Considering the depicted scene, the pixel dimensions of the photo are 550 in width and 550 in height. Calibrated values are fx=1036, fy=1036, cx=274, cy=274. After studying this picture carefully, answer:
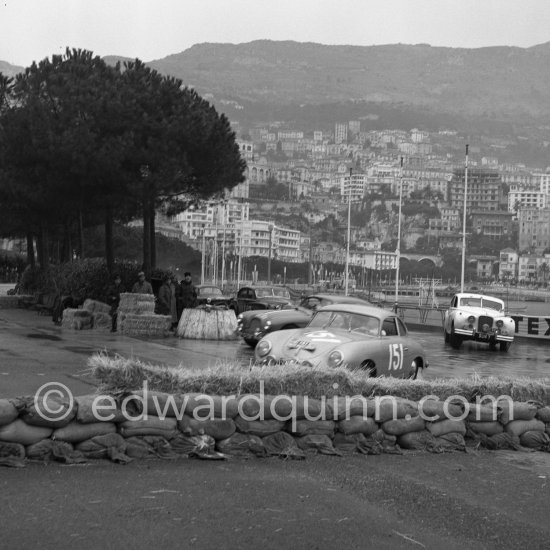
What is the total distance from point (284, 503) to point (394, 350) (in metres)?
8.01

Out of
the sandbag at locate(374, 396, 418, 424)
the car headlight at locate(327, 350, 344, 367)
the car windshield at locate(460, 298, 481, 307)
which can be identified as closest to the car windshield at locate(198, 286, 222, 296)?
the car windshield at locate(460, 298, 481, 307)

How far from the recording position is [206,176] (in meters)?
A: 35.0

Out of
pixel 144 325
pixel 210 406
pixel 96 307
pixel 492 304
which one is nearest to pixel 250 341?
pixel 144 325

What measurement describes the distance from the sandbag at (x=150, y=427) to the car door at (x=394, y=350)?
6469 millimetres

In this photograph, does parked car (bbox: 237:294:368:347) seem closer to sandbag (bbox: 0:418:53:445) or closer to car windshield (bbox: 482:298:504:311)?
car windshield (bbox: 482:298:504:311)

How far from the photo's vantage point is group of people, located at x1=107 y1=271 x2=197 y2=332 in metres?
25.9

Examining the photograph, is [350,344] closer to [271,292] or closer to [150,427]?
[150,427]

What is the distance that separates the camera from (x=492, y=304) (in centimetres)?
2950

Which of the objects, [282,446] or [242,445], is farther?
[282,446]

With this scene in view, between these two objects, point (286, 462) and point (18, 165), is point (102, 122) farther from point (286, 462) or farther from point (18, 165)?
point (286, 462)

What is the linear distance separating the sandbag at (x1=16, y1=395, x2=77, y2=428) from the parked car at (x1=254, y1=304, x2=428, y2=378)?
17.3 feet

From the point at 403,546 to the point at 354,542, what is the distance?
1.00ft

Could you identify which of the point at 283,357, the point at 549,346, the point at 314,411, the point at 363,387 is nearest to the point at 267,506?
the point at 314,411

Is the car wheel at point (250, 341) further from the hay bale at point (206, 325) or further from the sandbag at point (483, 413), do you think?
the sandbag at point (483, 413)
